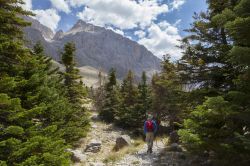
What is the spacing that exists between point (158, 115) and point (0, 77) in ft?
87.3

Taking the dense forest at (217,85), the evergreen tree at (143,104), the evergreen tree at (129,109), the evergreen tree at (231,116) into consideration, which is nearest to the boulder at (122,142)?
the dense forest at (217,85)

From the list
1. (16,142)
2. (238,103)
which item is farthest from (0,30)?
(238,103)

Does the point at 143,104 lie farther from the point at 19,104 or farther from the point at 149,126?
the point at 19,104

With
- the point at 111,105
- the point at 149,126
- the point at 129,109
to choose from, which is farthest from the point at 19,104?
the point at 111,105

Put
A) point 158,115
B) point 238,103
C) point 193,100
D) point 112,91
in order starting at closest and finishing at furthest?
1. point 238,103
2. point 193,100
3. point 158,115
4. point 112,91

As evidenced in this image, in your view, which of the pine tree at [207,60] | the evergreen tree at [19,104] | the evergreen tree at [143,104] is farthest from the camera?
the evergreen tree at [143,104]

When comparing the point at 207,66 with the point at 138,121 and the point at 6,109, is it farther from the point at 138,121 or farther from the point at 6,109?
the point at 138,121

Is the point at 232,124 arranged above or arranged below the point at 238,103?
below

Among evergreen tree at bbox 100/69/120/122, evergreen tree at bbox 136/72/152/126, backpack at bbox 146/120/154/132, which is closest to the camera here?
backpack at bbox 146/120/154/132

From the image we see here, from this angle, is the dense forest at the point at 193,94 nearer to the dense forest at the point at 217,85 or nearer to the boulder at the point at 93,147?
the dense forest at the point at 217,85

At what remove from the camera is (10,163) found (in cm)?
1000

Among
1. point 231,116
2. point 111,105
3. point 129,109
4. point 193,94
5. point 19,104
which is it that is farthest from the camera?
point 111,105

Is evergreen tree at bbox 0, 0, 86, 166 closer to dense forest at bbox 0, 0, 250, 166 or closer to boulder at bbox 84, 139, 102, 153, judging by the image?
dense forest at bbox 0, 0, 250, 166

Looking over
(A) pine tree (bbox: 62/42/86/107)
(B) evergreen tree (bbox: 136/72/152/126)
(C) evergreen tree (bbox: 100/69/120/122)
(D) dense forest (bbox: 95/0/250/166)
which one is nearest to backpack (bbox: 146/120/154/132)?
(D) dense forest (bbox: 95/0/250/166)
